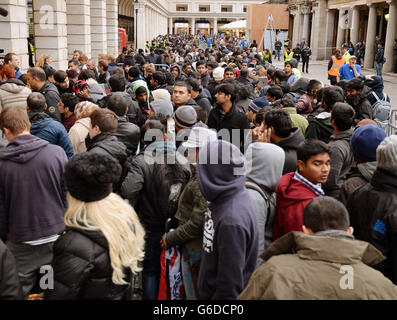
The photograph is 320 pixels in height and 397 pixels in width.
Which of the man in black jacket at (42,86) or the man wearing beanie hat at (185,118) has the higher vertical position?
the man in black jacket at (42,86)

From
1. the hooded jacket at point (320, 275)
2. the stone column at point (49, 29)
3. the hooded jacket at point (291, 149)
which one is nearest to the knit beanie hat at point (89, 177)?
the hooded jacket at point (320, 275)

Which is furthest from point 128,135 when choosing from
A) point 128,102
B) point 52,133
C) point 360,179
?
point 360,179

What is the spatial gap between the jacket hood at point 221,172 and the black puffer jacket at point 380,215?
1.06 metres

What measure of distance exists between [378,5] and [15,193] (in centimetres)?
2991

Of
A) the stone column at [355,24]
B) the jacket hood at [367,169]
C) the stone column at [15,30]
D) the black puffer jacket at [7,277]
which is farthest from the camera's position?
the stone column at [355,24]

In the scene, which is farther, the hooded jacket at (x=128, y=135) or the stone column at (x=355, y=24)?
the stone column at (x=355, y=24)

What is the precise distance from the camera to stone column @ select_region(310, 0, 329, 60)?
3700cm

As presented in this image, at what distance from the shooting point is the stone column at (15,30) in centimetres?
1144

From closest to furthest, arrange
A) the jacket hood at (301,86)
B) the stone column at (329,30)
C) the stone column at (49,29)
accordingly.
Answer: the jacket hood at (301,86) < the stone column at (49,29) < the stone column at (329,30)

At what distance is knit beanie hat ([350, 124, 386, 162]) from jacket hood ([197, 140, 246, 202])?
151cm

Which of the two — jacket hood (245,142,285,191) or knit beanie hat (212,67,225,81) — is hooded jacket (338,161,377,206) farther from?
knit beanie hat (212,67,225,81)

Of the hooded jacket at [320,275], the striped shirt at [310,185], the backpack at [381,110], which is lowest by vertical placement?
the hooded jacket at [320,275]

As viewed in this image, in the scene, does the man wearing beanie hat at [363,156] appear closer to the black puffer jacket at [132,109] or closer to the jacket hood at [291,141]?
the jacket hood at [291,141]
